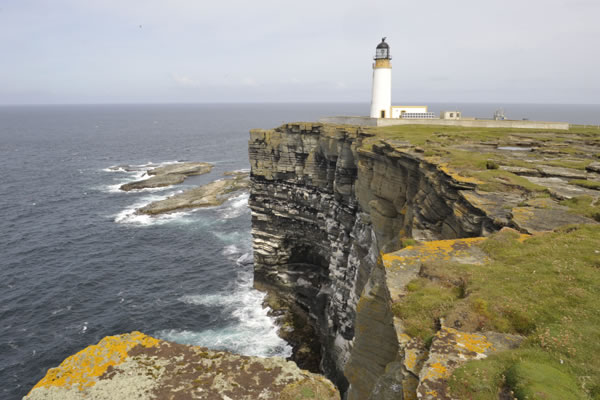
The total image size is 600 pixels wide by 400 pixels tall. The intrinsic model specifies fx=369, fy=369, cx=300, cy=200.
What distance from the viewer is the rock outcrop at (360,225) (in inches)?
480

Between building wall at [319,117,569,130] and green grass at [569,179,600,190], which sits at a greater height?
building wall at [319,117,569,130]

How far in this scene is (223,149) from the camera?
14425 centimetres

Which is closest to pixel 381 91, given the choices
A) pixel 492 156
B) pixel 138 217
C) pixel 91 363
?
pixel 492 156

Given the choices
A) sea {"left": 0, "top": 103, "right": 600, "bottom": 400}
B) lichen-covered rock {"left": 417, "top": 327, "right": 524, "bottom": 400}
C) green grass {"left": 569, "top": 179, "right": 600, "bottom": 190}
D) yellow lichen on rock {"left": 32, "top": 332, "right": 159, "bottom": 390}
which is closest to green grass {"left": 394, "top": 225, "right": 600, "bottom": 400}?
lichen-covered rock {"left": 417, "top": 327, "right": 524, "bottom": 400}

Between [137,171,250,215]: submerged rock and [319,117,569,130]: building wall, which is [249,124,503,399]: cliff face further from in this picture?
[137,171,250,215]: submerged rock

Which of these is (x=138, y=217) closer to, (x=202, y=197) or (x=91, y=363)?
(x=202, y=197)

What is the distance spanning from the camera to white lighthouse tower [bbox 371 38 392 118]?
5244 centimetres

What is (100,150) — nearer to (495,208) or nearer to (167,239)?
(167,239)

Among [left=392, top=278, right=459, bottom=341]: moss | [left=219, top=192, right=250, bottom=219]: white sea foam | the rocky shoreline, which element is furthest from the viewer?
[left=219, top=192, right=250, bottom=219]: white sea foam

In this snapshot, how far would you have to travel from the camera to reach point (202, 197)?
78625 mm

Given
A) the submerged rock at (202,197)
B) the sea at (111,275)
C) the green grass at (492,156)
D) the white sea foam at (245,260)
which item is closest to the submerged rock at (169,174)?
the sea at (111,275)

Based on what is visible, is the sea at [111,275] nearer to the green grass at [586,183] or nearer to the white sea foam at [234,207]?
the white sea foam at [234,207]

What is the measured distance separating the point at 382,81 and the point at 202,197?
44658 millimetres

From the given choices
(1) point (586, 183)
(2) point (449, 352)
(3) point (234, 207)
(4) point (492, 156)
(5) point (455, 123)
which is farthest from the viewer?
(3) point (234, 207)
